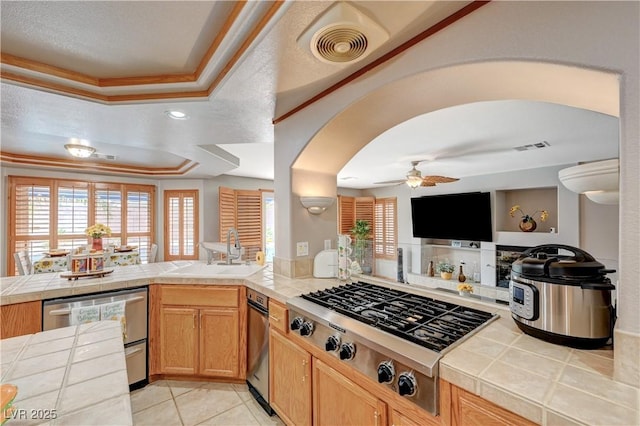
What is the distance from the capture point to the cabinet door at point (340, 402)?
3.74 ft

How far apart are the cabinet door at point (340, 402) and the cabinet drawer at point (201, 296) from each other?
1.01m

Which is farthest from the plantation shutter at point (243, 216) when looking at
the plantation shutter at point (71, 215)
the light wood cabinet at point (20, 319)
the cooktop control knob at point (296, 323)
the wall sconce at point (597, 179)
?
the wall sconce at point (597, 179)

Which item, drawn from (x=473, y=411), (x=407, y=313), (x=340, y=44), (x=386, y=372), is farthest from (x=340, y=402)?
(x=340, y=44)

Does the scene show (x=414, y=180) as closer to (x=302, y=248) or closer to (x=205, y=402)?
(x=302, y=248)

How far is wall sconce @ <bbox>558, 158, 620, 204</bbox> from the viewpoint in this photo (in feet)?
3.40

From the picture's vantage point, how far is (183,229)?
5367 millimetres

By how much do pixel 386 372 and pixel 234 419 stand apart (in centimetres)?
150

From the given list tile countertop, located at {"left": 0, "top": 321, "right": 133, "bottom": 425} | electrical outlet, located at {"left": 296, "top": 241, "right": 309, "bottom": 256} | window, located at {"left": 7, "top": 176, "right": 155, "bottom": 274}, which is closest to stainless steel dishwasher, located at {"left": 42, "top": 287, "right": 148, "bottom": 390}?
tile countertop, located at {"left": 0, "top": 321, "right": 133, "bottom": 425}

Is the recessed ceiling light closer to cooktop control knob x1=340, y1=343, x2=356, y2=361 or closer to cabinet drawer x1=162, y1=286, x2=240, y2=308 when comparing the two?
cabinet drawer x1=162, y1=286, x2=240, y2=308

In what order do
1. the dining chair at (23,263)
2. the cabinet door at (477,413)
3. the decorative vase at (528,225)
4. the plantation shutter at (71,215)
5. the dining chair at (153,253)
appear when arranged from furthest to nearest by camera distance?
the dining chair at (153,253) → the decorative vase at (528,225) → the plantation shutter at (71,215) → the dining chair at (23,263) → the cabinet door at (477,413)

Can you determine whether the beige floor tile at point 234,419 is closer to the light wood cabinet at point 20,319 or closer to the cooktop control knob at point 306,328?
the cooktop control knob at point 306,328

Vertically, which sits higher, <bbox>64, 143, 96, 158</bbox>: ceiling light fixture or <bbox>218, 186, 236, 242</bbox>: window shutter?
<bbox>64, 143, 96, 158</bbox>: ceiling light fixture

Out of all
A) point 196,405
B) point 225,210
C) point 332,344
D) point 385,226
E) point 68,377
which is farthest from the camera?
point 385,226

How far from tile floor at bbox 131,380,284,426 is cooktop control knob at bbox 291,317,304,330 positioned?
0.88m
